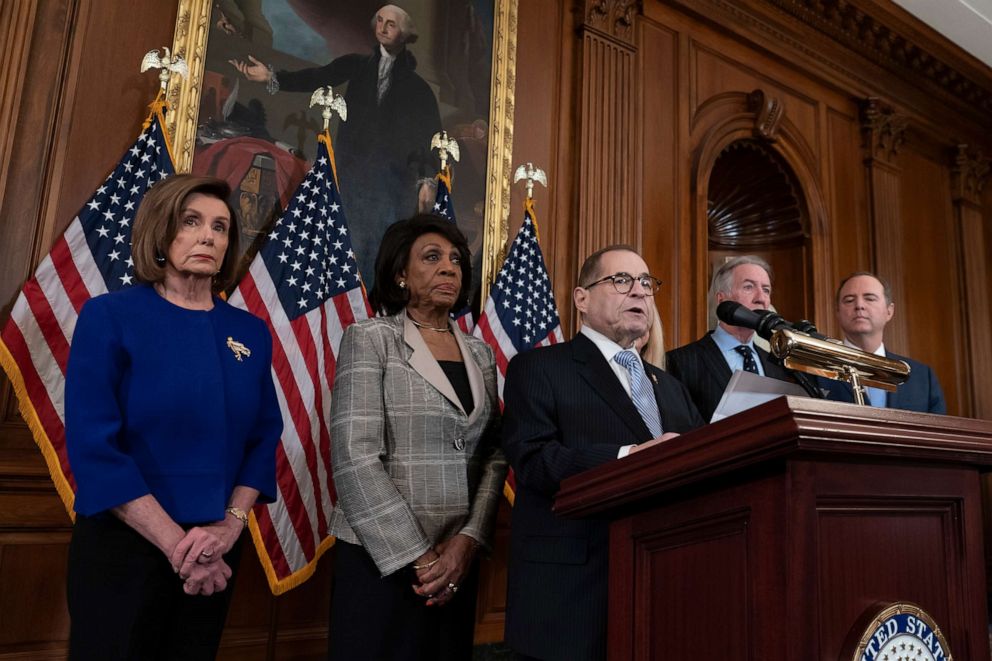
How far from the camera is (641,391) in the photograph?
223 cm

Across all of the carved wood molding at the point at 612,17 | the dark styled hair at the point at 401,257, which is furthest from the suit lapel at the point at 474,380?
the carved wood molding at the point at 612,17

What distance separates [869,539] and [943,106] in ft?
22.0

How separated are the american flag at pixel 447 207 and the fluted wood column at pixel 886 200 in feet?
12.1

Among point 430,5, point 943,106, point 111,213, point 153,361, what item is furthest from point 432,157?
point 943,106

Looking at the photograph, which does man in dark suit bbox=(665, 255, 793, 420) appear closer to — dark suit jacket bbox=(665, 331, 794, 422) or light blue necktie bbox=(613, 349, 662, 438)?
dark suit jacket bbox=(665, 331, 794, 422)

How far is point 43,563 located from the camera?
8.96ft

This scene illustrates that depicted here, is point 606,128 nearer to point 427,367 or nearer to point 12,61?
point 427,367

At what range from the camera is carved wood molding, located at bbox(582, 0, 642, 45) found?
4.66 meters

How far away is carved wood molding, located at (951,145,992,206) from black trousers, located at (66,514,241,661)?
22.5 feet

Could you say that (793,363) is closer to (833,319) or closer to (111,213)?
(111,213)

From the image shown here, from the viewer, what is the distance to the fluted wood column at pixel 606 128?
14.8 ft

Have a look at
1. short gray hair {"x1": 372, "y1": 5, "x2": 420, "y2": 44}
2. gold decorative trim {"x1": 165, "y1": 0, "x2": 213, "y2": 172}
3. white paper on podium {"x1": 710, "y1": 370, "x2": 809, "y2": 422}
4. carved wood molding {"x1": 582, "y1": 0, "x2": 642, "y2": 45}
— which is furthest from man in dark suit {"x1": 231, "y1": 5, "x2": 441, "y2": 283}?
white paper on podium {"x1": 710, "y1": 370, "x2": 809, "y2": 422}

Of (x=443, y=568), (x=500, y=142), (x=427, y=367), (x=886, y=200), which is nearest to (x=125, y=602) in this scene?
(x=443, y=568)

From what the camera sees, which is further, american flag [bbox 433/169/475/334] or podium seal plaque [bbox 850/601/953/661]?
american flag [bbox 433/169/475/334]
